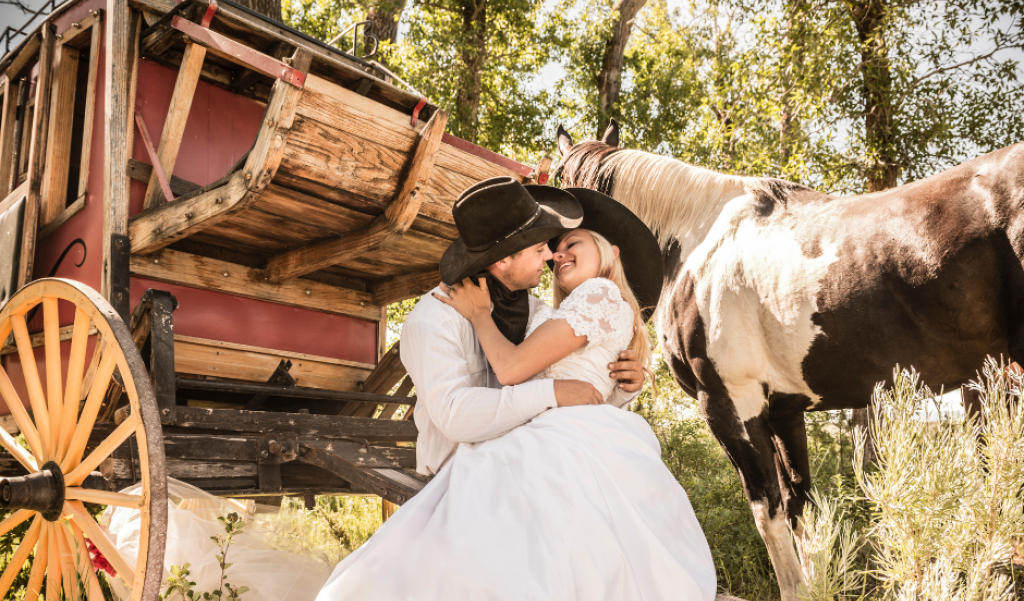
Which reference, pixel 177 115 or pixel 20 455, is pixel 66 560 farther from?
pixel 177 115

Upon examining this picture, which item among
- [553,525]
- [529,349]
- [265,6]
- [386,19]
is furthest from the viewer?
[386,19]

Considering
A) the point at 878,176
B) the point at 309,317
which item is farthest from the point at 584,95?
the point at 309,317

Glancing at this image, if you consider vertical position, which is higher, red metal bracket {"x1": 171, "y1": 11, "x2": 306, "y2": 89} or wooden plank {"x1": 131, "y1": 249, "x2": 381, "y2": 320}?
red metal bracket {"x1": 171, "y1": 11, "x2": 306, "y2": 89}

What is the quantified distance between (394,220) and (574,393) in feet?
5.13

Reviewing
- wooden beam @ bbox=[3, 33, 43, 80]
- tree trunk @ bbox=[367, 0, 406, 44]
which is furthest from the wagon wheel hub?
tree trunk @ bbox=[367, 0, 406, 44]

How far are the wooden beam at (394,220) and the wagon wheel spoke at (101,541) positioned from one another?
1537 mm

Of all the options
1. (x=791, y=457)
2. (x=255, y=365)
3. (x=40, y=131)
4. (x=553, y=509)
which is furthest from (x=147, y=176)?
(x=791, y=457)

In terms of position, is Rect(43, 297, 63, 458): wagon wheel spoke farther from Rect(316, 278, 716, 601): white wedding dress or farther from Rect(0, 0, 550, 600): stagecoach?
Rect(316, 278, 716, 601): white wedding dress

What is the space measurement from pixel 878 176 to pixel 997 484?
479cm

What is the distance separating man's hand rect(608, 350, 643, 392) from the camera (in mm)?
2105

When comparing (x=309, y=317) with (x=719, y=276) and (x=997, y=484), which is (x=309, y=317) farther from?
(x=997, y=484)

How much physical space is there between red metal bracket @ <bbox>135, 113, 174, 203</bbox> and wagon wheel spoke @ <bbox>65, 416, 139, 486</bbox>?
1258mm

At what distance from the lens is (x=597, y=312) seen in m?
2.01

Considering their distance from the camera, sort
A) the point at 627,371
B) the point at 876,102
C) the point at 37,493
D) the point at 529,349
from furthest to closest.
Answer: the point at 876,102 → the point at 37,493 → the point at 627,371 → the point at 529,349
